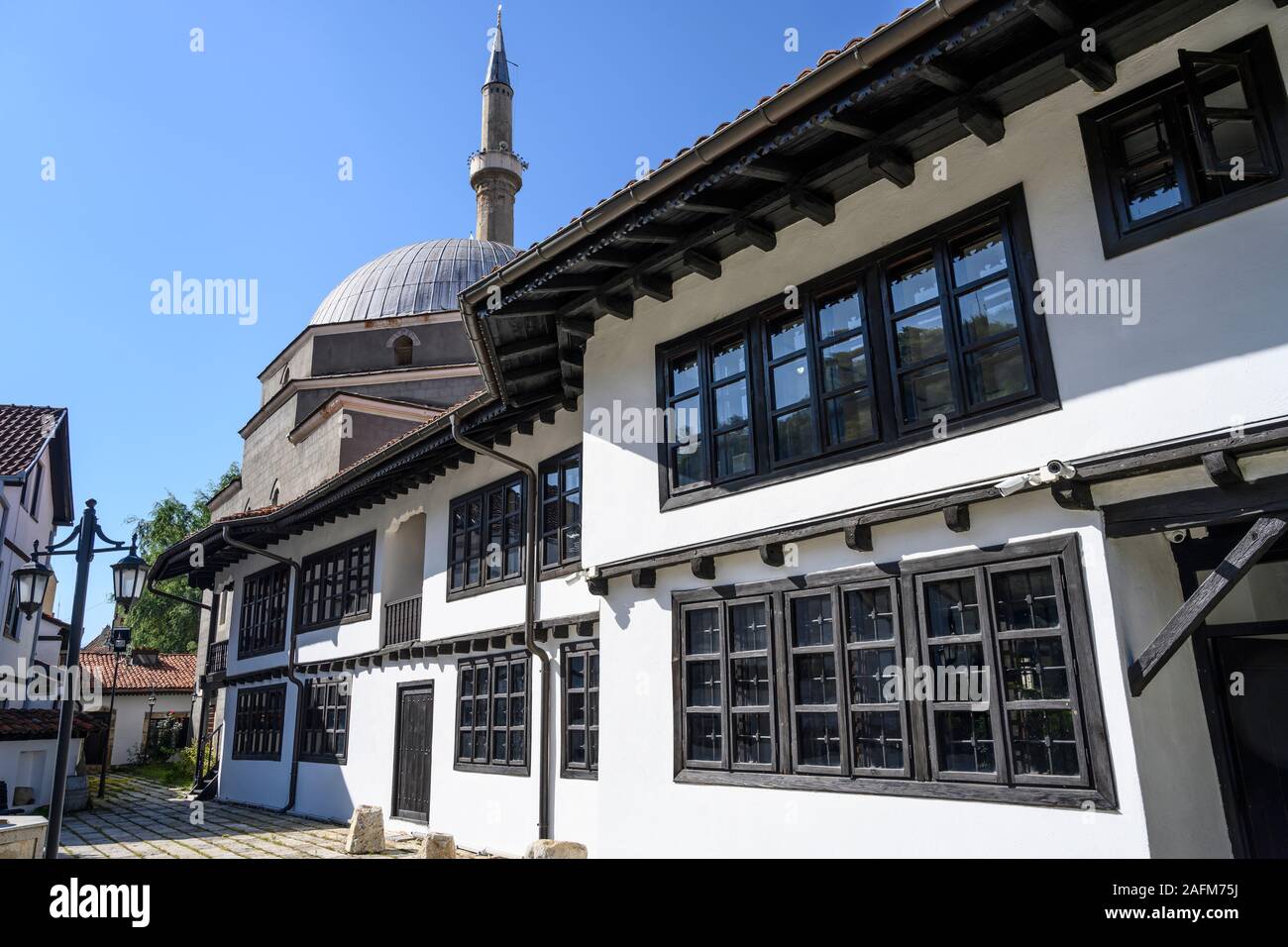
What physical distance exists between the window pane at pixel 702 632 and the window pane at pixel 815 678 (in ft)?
2.71

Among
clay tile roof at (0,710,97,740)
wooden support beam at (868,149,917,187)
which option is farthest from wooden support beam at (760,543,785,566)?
clay tile roof at (0,710,97,740)

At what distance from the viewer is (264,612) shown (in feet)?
62.2

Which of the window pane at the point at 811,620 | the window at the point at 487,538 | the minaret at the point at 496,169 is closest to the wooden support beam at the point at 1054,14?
the window pane at the point at 811,620

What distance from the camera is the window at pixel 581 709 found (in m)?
9.62

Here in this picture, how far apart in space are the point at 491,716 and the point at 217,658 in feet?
44.6

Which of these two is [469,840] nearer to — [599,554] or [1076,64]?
[599,554]

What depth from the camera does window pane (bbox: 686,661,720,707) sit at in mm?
7000

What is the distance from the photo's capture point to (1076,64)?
5078 mm

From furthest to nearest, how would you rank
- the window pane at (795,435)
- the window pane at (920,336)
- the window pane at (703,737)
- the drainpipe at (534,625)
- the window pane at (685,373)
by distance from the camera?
the drainpipe at (534,625), the window pane at (685,373), the window pane at (703,737), the window pane at (795,435), the window pane at (920,336)

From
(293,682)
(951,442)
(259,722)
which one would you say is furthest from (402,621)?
(951,442)

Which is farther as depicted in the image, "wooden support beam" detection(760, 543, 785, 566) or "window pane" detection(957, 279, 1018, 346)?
"wooden support beam" detection(760, 543, 785, 566)

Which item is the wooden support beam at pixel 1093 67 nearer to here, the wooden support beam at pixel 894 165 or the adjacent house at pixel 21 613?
the wooden support beam at pixel 894 165

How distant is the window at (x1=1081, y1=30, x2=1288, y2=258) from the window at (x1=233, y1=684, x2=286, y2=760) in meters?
16.8

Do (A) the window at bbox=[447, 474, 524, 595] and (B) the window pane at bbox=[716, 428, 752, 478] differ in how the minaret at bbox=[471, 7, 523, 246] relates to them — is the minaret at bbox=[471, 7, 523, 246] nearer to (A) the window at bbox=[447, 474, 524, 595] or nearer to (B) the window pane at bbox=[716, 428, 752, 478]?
(A) the window at bbox=[447, 474, 524, 595]
